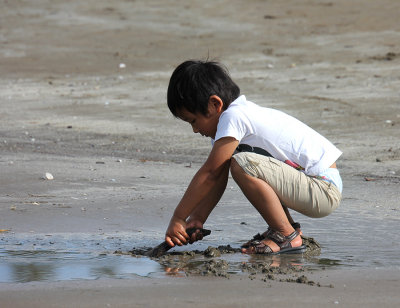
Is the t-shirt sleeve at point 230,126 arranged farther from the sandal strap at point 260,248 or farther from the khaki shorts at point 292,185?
the sandal strap at point 260,248

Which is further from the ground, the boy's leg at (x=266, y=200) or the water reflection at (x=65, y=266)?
the boy's leg at (x=266, y=200)

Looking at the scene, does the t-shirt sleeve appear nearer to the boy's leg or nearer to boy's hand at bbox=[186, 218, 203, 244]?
the boy's leg

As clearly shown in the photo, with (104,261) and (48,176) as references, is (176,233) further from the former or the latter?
(48,176)

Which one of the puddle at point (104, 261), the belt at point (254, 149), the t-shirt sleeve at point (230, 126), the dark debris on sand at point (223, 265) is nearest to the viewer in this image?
the dark debris on sand at point (223, 265)

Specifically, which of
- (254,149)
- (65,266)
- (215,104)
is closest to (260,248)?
(254,149)

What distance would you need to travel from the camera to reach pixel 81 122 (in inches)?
383

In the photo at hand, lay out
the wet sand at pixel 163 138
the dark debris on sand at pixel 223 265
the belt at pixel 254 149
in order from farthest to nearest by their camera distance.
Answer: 1. the belt at pixel 254 149
2. the dark debris on sand at pixel 223 265
3. the wet sand at pixel 163 138

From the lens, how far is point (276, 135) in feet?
14.0

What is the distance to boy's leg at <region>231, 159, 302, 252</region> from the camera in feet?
13.7

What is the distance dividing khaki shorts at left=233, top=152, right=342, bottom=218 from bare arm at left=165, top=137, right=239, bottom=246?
0.22ft

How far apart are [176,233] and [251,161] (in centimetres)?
50

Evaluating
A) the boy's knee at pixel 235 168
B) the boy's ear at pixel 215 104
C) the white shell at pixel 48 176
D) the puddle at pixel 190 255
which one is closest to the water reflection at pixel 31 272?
the puddle at pixel 190 255

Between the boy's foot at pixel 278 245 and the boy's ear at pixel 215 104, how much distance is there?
0.67m

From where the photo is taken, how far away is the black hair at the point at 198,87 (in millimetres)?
4176
